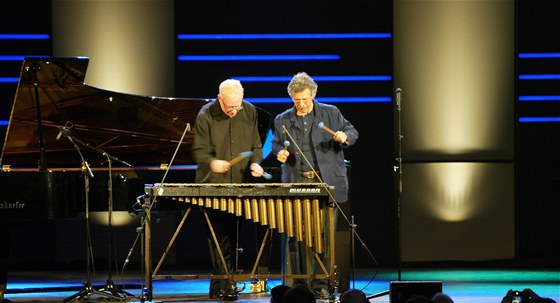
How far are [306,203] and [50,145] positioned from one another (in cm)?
235

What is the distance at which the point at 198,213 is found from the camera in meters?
8.83

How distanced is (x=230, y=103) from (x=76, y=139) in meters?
1.24

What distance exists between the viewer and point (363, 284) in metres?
7.73

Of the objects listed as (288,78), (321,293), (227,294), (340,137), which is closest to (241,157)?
(340,137)

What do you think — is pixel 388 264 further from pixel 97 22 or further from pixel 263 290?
pixel 97 22

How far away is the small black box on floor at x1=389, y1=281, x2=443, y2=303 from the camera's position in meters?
5.04

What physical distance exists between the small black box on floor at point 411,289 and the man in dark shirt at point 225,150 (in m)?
1.58

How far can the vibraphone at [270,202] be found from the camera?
581cm

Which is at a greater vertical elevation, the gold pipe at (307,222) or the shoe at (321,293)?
the gold pipe at (307,222)

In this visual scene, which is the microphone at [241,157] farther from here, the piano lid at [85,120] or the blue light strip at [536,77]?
the blue light strip at [536,77]

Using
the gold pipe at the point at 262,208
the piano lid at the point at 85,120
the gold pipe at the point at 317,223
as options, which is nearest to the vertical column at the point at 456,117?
the piano lid at the point at 85,120

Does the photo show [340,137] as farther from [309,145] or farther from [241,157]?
[241,157]

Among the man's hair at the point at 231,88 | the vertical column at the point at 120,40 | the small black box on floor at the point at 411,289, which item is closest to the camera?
the small black box on floor at the point at 411,289

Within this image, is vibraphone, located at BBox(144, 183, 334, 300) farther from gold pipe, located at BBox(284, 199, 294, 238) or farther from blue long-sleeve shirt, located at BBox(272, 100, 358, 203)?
blue long-sleeve shirt, located at BBox(272, 100, 358, 203)
